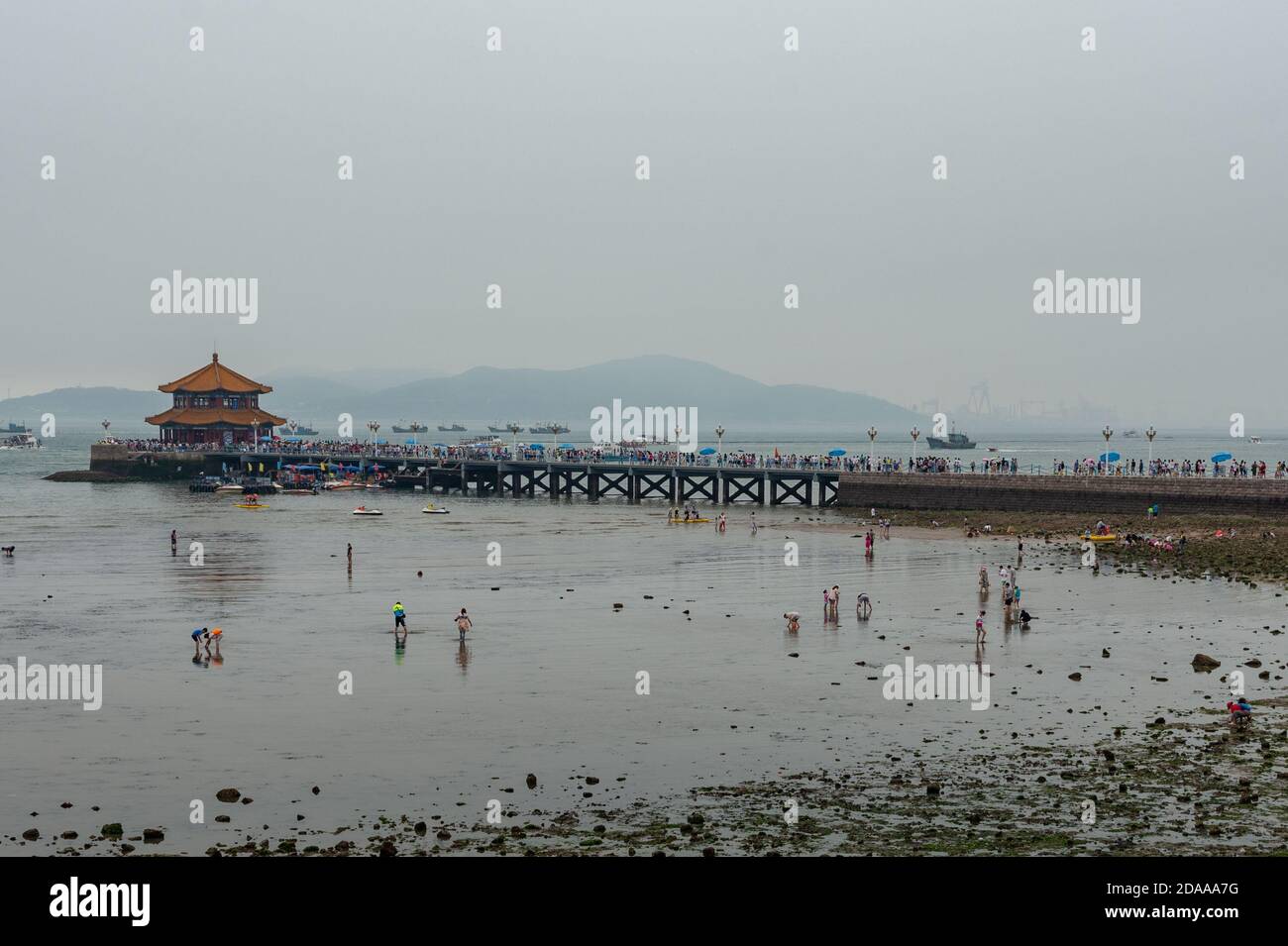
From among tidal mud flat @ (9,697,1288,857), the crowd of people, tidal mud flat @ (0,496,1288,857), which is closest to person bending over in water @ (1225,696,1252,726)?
tidal mud flat @ (0,496,1288,857)

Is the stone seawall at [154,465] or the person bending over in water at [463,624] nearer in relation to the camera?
the person bending over in water at [463,624]

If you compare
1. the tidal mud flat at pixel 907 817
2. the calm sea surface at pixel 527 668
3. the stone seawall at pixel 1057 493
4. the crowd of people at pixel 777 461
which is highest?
the crowd of people at pixel 777 461

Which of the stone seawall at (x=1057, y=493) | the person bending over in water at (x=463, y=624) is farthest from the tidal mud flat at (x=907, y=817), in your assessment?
the stone seawall at (x=1057, y=493)

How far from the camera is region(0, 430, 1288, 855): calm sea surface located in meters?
25.1

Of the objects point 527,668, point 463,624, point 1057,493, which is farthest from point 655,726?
point 1057,493

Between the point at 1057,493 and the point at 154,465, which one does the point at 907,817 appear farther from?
the point at 154,465

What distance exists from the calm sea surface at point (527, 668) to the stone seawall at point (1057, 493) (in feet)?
50.2

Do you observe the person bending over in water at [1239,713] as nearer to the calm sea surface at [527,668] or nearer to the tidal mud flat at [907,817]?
the tidal mud flat at [907,817]

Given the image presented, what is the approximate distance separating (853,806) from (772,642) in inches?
664

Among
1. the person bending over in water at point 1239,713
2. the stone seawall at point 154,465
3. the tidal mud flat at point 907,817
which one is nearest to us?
the tidal mud flat at point 907,817

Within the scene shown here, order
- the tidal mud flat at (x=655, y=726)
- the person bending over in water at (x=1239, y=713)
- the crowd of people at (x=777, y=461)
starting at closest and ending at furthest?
the tidal mud flat at (x=655, y=726)
the person bending over in water at (x=1239, y=713)
the crowd of people at (x=777, y=461)

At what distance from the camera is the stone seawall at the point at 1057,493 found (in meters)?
74.8

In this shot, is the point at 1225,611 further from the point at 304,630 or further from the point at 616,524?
the point at 616,524

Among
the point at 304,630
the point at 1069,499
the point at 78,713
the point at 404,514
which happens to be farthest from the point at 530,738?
the point at 404,514
